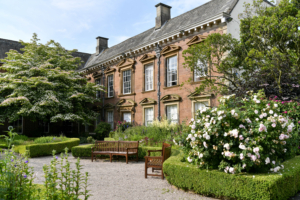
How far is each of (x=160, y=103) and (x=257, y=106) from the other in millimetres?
10726

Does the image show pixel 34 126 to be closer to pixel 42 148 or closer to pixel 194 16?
pixel 42 148

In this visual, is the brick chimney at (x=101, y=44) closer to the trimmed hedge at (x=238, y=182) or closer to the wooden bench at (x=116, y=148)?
the wooden bench at (x=116, y=148)

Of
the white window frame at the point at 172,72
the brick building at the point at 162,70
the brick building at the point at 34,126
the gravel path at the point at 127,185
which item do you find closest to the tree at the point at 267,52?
the brick building at the point at 162,70

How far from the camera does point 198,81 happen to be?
13.3 metres

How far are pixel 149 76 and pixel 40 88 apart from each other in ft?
28.1

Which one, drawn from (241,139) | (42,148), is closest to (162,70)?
(42,148)

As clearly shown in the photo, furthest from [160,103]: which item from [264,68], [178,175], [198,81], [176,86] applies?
[178,175]

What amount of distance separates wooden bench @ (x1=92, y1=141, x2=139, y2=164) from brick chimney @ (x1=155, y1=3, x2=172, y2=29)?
36.6ft

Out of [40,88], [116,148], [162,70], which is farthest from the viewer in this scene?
[40,88]

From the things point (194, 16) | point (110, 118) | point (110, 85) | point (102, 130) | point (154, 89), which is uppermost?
point (194, 16)

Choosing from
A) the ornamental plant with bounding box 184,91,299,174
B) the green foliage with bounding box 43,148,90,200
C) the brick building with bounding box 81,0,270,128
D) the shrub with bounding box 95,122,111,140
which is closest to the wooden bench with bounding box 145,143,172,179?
the ornamental plant with bounding box 184,91,299,174

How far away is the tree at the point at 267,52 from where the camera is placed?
973 centimetres

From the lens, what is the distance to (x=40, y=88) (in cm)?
1834

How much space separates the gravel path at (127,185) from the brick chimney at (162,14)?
42.0 feet
